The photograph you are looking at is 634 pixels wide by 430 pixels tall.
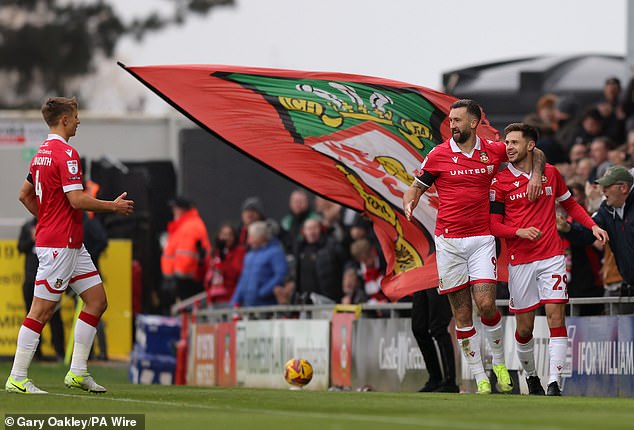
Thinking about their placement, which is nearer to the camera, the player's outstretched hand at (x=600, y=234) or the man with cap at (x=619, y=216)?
the player's outstretched hand at (x=600, y=234)

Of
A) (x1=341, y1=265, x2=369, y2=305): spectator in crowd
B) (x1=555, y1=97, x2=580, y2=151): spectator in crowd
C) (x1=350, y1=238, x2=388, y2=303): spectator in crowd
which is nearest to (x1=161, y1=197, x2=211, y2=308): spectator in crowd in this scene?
(x1=341, y1=265, x2=369, y2=305): spectator in crowd

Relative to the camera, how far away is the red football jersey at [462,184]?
47.6 feet

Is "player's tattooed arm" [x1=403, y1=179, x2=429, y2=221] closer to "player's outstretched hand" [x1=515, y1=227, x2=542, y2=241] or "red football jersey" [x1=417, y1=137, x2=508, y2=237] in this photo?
"red football jersey" [x1=417, y1=137, x2=508, y2=237]

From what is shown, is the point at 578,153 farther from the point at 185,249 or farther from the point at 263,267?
the point at 185,249

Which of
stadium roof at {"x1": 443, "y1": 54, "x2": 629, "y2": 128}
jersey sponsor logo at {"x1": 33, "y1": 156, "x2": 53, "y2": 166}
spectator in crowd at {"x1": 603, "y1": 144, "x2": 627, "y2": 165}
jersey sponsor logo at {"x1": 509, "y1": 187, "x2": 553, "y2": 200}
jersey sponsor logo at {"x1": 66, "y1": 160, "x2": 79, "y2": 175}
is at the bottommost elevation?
jersey sponsor logo at {"x1": 509, "y1": 187, "x2": 553, "y2": 200}

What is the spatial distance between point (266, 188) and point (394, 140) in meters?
14.5

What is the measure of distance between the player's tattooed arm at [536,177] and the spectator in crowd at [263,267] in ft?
25.6

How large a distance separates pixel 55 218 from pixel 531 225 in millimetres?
4310

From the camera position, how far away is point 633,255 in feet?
49.9

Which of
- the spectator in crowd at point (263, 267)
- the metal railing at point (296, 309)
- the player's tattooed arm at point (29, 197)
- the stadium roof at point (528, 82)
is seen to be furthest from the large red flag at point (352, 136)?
the stadium roof at point (528, 82)

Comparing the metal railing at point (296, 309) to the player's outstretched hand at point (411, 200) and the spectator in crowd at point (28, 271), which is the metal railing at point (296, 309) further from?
the player's outstretched hand at point (411, 200)

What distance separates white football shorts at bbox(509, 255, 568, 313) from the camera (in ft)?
47.8

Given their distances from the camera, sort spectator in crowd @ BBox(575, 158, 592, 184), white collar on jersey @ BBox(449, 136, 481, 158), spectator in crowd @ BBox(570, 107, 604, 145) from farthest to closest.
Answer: spectator in crowd @ BBox(570, 107, 604, 145)
spectator in crowd @ BBox(575, 158, 592, 184)
white collar on jersey @ BBox(449, 136, 481, 158)

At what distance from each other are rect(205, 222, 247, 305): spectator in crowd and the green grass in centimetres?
922
